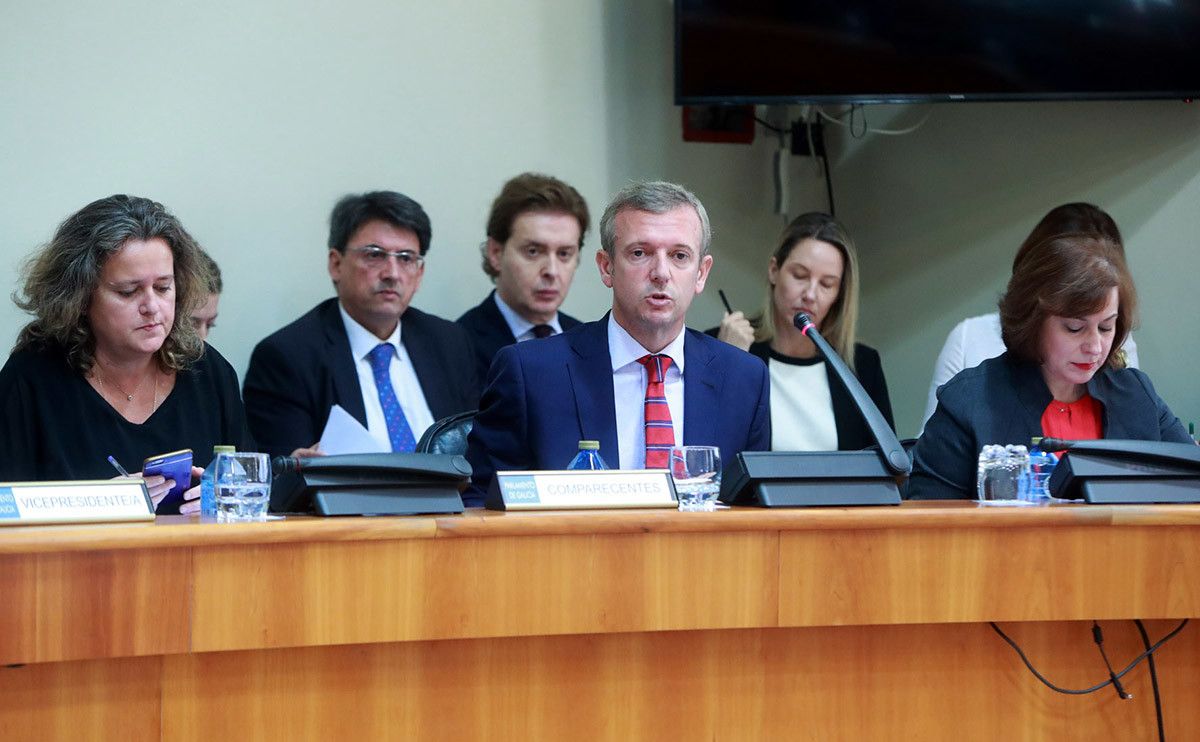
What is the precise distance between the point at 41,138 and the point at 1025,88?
8.73 feet

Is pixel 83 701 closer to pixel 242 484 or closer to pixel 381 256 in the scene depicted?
pixel 242 484

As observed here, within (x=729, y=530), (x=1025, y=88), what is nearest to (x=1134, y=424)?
(x=729, y=530)

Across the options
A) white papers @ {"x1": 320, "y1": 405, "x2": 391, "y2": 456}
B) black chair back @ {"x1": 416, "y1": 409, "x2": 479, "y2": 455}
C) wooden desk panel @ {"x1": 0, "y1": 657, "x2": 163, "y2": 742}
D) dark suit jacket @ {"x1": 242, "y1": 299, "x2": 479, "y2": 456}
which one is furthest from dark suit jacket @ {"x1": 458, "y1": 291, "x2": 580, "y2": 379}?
wooden desk panel @ {"x1": 0, "y1": 657, "x2": 163, "y2": 742}

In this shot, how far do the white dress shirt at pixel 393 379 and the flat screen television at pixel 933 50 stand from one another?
1.20m

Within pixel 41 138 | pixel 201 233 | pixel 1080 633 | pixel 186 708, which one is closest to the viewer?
pixel 186 708

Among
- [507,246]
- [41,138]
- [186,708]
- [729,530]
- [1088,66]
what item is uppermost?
[1088,66]

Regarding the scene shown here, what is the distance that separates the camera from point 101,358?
2.60m

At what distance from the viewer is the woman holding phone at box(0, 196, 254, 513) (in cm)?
251

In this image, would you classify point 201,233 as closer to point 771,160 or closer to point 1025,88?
point 771,160

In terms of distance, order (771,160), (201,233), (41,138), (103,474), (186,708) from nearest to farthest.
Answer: (186,708)
(103,474)
(41,138)
(201,233)
(771,160)

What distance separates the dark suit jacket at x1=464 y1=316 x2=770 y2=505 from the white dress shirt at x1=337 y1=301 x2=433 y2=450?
→ 95cm

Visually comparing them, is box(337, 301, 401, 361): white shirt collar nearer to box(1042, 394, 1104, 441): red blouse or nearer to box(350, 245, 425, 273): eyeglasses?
box(350, 245, 425, 273): eyeglasses

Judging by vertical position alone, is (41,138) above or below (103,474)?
above

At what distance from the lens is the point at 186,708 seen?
1.67 meters
